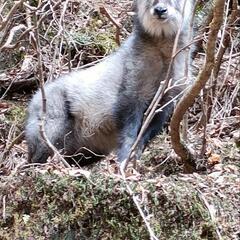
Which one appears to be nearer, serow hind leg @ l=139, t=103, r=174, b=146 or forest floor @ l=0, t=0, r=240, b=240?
forest floor @ l=0, t=0, r=240, b=240

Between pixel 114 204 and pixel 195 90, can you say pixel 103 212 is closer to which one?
pixel 114 204

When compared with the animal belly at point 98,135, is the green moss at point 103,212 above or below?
above

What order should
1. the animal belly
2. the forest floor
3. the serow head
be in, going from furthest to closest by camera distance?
the animal belly, the serow head, the forest floor

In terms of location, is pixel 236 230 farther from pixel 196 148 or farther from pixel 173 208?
pixel 196 148

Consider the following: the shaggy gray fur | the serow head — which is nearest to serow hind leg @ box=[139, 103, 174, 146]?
the shaggy gray fur

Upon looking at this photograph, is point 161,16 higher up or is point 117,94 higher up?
point 161,16

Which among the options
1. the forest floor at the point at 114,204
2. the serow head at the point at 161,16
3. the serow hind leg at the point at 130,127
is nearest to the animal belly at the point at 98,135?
the serow hind leg at the point at 130,127

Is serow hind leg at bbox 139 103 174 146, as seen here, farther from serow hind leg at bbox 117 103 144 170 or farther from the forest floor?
the forest floor

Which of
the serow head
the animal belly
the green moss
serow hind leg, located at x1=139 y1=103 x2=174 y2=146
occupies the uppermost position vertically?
the serow head

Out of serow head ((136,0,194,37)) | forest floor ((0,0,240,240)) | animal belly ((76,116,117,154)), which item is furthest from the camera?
animal belly ((76,116,117,154))

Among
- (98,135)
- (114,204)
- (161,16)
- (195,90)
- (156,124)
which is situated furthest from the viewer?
(98,135)

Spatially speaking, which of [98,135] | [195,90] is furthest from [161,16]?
[195,90]

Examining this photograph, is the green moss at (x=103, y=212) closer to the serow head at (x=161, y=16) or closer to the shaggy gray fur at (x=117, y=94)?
the shaggy gray fur at (x=117, y=94)

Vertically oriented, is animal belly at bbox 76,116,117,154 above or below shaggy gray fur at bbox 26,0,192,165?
below
